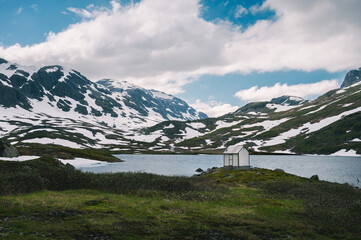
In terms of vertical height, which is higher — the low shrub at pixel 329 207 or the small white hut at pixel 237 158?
the small white hut at pixel 237 158

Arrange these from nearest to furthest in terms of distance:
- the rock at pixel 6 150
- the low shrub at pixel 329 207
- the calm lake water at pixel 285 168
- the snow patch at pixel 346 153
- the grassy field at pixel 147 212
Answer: the grassy field at pixel 147 212, the low shrub at pixel 329 207, the rock at pixel 6 150, the calm lake water at pixel 285 168, the snow patch at pixel 346 153

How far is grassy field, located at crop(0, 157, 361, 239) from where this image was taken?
1609cm

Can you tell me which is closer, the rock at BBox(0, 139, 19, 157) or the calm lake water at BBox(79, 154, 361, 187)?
the rock at BBox(0, 139, 19, 157)

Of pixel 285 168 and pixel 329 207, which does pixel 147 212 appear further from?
pixel 285 168

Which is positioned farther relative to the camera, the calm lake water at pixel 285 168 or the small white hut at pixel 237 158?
the small white hut at pixel 237 158

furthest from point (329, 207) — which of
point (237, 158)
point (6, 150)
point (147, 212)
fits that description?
point (6, 150)

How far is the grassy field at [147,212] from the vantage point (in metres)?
16.1

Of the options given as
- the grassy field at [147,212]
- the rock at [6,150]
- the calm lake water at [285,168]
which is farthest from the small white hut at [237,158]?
the rock at [6,150]

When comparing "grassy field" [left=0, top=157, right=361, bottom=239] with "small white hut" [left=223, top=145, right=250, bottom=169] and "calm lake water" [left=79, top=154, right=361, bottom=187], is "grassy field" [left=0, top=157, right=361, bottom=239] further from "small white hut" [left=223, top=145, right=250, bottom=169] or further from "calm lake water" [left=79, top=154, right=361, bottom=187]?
"small white hut" [left=223, top=145, right=250, bottom=169]

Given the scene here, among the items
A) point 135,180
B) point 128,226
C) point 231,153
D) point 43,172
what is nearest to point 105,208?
point 128,226

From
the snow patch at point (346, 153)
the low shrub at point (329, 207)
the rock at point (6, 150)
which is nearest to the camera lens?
the low shrub at point (329, 207)

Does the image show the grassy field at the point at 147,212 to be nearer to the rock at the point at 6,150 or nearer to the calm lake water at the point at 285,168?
the calm lake water at the point at 285,168

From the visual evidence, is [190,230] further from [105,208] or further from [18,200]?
[18,200]

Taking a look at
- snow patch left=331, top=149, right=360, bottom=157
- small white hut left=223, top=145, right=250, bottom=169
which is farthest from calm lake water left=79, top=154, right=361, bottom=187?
snow patch left=331, top=149, right=360, bottom=157
